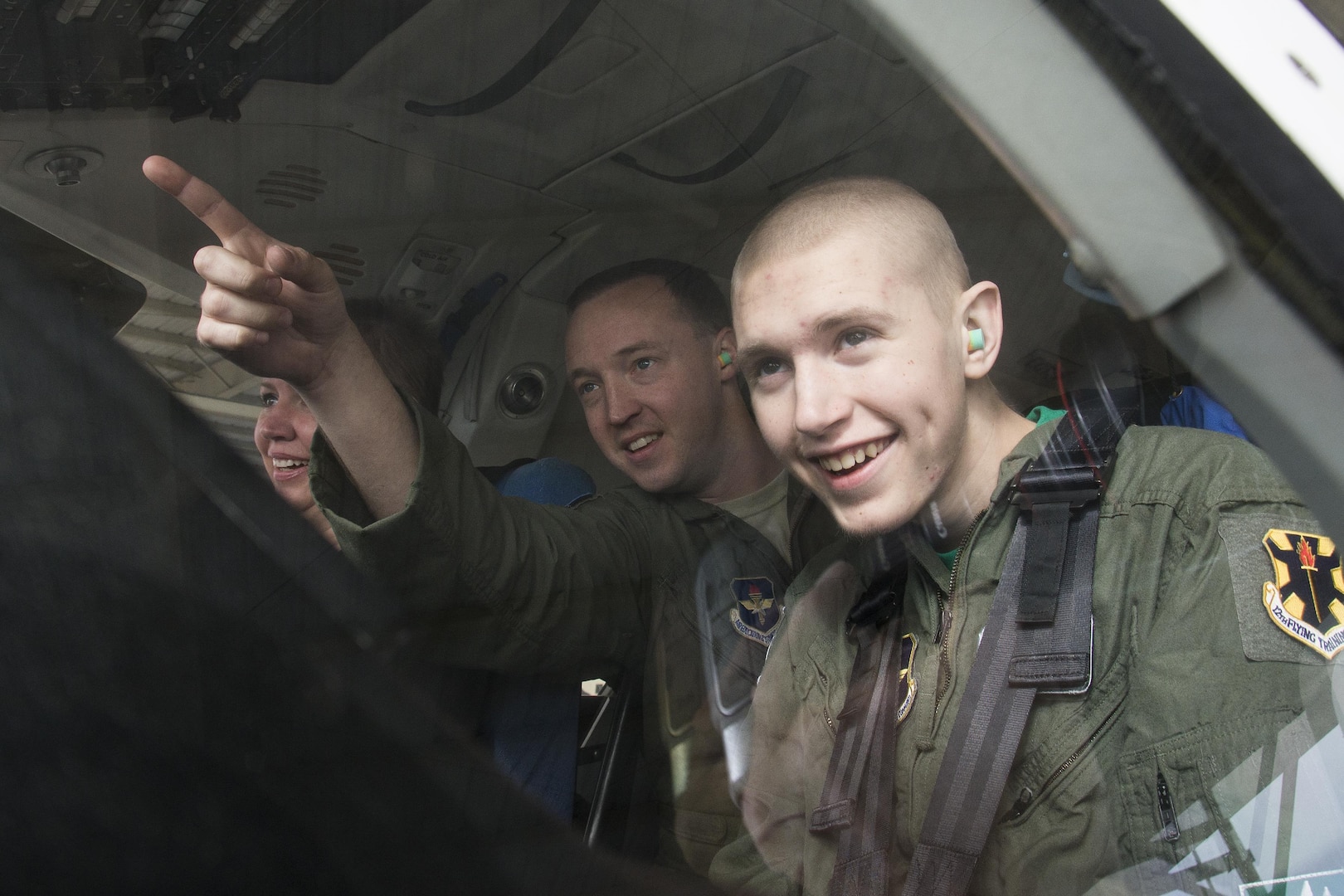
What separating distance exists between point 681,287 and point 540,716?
51cm

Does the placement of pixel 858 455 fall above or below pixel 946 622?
above

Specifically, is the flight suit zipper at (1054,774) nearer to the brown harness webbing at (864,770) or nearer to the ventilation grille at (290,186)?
the brown harness webbing at (864,770)

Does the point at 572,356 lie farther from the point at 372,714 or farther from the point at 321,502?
the point at 372,714

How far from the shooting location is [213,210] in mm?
876

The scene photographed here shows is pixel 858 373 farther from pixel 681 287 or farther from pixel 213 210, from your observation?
pixel 213 210

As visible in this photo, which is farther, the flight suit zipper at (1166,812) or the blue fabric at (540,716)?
the blue fabric at (540,716)

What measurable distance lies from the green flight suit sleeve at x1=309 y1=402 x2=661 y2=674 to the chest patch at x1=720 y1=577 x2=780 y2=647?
103mm

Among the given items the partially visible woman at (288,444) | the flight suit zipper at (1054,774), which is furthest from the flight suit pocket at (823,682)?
the partially visible woman at (288,444)

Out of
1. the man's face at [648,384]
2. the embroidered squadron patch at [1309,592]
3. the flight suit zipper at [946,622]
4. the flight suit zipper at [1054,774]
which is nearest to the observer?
the embroidered squadron patch at [1309,592]

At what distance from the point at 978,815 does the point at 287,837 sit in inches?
24.8

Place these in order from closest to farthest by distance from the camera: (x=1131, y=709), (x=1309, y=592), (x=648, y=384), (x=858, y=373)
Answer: (x=1309, y=592) → (x=1131, y=709) → (x=858, y=373) → (x=648, y=384)

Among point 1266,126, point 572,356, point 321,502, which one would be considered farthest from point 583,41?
point 1266,126

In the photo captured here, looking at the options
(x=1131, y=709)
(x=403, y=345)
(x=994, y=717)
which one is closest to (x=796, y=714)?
(x=994, y=717)

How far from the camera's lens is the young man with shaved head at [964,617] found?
2.85 feet
